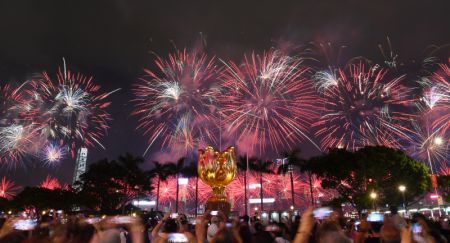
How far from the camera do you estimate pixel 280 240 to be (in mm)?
8508

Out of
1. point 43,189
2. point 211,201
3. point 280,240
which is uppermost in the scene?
point 43,189

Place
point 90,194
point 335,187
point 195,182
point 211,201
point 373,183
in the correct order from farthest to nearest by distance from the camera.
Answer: point 195,182 < point 90,194 < point 335,187 < point 373,183 < point 211,201

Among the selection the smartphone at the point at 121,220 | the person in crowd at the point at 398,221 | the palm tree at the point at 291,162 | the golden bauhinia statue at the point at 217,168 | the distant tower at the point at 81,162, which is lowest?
the person in crowd at the point at 398,221

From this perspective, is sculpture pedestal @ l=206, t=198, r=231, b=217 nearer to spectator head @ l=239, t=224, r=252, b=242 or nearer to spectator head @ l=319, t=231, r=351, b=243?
spectator head @ l=239, t=224, r=252, b=242

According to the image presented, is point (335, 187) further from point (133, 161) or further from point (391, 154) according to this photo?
point (133, 161)

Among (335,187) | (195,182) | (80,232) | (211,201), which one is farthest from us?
(195,182)

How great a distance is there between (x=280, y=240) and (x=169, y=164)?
63.9 meters

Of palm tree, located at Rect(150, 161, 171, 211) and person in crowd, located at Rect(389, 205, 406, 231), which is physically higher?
palm tree, located at Rect(150, 161, 171, 211)

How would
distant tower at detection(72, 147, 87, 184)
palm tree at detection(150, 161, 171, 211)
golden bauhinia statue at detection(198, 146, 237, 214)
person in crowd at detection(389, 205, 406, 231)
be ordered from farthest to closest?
distant tower at detection(72, 147, 87, 184), palm tree at detection(150, 161, 171, 211), golden bauhinia statue at detection(198, 146, 237, 214), person in crowd at detection(389, 205, 406, 231)

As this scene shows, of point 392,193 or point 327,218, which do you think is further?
point 392,193

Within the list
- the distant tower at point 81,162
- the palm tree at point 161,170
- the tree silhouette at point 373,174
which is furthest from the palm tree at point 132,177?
the distant tower at point 81,162

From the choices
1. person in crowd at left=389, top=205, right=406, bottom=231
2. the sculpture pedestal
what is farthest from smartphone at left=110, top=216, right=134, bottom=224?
the sculpture pedestal

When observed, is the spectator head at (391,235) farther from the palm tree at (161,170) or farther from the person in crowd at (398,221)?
the palm tree at (161,170)

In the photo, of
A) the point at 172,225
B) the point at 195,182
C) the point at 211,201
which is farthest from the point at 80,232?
the point at 195,182
